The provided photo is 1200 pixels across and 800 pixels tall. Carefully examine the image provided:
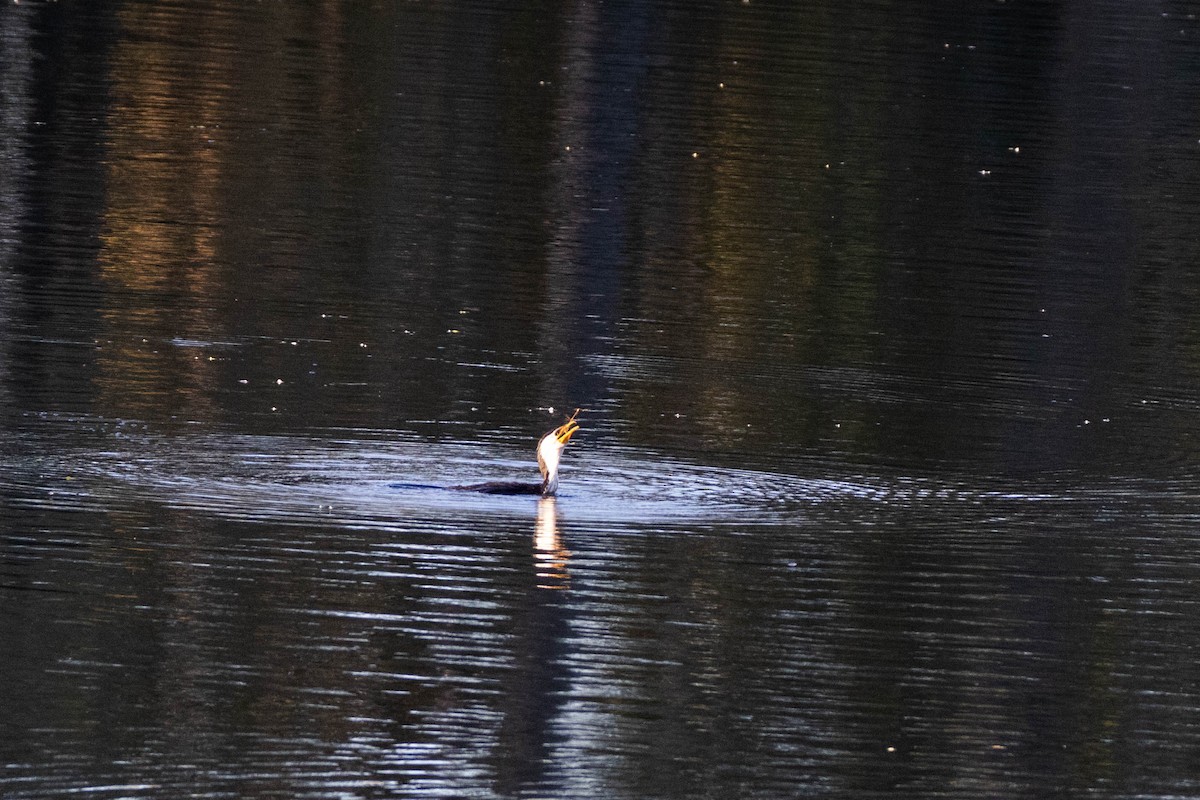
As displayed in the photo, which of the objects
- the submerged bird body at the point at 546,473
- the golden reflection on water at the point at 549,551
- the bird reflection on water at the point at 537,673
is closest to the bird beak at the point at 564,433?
the submerged bird body at the point at 546,473

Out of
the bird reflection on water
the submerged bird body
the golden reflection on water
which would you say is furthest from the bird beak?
the bird reflection on water

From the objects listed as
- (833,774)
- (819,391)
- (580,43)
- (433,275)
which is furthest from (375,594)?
(580,43)

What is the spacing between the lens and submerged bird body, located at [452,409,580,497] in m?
14.1

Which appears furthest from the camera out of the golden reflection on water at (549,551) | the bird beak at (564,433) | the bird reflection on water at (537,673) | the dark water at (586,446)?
the bird beak at (564,433)

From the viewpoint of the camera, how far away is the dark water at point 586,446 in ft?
33.7

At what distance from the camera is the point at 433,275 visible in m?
22.6

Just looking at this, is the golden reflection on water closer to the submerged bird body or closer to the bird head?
the submerged bird body

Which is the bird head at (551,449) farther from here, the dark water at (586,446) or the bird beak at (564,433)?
the dark water at (586,446)

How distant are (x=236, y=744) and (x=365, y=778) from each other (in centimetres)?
69

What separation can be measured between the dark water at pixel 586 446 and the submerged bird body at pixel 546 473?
0.12 m

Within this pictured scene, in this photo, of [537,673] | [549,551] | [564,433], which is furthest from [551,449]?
[537,673]

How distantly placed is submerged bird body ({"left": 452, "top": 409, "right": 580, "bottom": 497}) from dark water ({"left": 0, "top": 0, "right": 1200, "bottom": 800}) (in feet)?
0.40

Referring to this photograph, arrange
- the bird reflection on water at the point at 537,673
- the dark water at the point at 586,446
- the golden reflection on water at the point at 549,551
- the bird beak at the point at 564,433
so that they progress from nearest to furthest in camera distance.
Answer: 1. the bird reflection on water at the point at 537,673
2. the dark water at the point at 586,446
3. the golden reflection on water at the point at 549,551
4. the bird beak at the point at 564,433

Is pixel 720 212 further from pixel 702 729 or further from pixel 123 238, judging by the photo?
pixel 702 729
